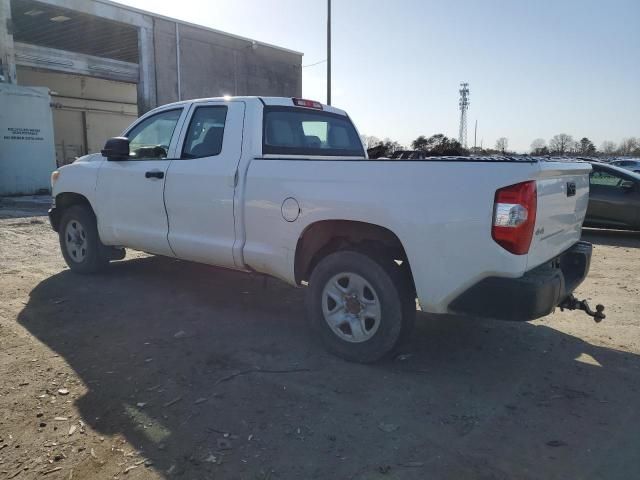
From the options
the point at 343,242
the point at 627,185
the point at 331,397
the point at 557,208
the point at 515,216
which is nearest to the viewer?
the point at 515,216

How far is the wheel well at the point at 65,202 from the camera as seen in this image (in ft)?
20.1

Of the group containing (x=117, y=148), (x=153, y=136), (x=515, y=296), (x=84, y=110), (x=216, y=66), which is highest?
(x=216, y=66)

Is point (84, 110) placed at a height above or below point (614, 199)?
above

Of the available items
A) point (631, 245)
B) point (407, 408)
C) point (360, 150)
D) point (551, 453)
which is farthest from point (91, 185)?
point (631, 245)

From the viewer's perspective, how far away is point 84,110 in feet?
103

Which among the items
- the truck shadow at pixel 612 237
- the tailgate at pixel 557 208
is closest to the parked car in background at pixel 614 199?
the truck shadow at pixel 612 237

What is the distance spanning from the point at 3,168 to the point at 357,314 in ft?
54.2

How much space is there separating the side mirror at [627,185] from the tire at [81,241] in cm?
873

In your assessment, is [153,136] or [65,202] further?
[65,202]

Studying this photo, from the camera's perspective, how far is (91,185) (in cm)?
580

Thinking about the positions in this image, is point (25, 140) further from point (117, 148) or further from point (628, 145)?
point (628, 145)

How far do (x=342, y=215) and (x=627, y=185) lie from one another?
790cm

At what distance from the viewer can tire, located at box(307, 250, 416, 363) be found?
3.52m

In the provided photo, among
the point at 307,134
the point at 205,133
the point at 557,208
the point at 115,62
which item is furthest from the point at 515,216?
the point at 115,62
